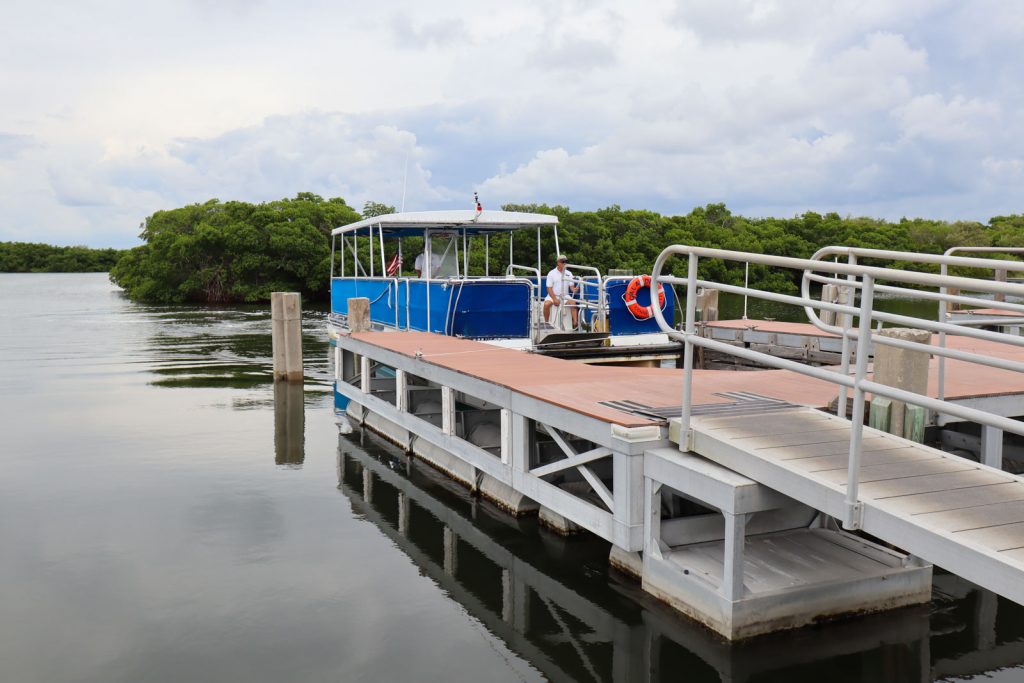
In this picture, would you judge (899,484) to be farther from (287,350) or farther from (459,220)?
(287,350)

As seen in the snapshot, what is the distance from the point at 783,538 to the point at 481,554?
8.42ft

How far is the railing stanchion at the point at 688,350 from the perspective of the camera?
545 centimetres

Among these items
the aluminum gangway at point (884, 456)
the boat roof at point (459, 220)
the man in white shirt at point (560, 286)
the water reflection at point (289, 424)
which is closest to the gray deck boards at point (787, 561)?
the aluminum gangway at point (884, 456)

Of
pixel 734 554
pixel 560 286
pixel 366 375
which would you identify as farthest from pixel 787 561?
pixel 560 286

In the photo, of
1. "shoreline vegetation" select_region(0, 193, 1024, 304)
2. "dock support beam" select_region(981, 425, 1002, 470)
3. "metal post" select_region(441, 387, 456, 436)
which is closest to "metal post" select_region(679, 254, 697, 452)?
"dock support beam" select_region(981, 425, 1002, 470)

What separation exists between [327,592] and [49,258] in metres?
160

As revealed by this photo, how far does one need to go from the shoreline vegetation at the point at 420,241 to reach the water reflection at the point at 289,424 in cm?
3115

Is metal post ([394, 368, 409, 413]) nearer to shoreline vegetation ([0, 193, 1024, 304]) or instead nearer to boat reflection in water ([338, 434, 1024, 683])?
boat reflection in water ([338, 434, 1024, 683])

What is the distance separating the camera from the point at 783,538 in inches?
249

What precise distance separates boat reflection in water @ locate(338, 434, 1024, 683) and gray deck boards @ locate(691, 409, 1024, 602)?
0.88 m

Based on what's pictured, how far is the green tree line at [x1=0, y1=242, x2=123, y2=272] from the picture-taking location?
144500mm

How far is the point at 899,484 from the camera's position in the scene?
4660 millimetres


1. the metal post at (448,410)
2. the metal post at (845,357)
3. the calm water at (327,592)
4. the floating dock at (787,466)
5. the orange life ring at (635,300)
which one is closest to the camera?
the floating dock at (787,466)

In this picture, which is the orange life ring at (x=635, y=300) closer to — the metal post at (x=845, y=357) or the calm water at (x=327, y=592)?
the calm water at (x=327, y=592)
